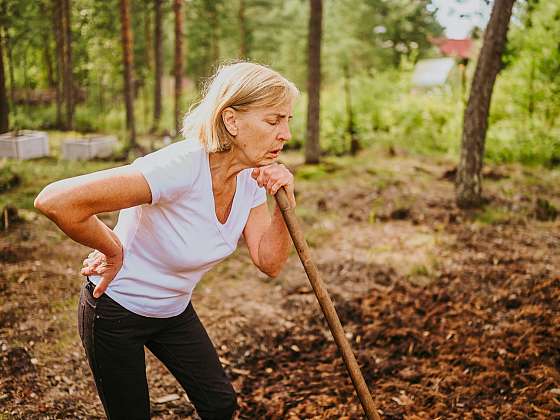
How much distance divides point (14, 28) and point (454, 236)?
450 inches

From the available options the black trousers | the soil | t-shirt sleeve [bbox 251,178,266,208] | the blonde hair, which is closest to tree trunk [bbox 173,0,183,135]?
the soil

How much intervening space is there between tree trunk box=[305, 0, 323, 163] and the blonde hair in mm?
9761

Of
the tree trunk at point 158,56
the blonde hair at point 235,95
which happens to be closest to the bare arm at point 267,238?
the blonde hair at point 235,95

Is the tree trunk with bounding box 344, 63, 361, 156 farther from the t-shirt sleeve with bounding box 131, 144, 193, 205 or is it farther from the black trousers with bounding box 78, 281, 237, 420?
the t-shirt sleeve with bounding box 131, 144, 193, 205

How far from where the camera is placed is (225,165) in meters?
2.06

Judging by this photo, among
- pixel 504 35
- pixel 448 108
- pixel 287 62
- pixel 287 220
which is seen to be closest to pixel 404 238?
pixel 504 35

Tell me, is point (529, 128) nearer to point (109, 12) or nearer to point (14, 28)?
point (109, 12)

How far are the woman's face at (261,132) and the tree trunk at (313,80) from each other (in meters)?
9.76

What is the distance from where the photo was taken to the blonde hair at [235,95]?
1.91 meters

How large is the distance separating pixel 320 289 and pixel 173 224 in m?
0.69

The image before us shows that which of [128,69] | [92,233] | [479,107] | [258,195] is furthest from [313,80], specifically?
[92,233]

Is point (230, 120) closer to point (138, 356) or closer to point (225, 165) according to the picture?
point (225, 165)

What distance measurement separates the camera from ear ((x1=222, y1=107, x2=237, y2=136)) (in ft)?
6.37

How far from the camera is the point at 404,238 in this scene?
23.2 feet
